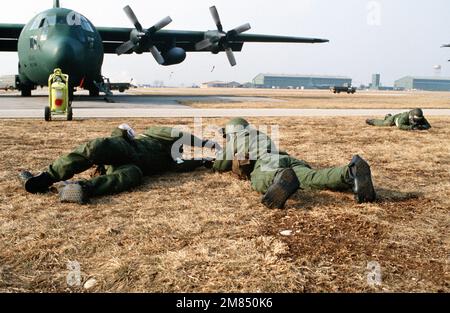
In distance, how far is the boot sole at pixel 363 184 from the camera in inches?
175

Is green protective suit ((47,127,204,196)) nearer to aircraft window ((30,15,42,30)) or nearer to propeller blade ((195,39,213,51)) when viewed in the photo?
aircraft window ((30,15,42,30))

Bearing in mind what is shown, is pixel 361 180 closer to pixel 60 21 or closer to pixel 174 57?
pixel 60 21

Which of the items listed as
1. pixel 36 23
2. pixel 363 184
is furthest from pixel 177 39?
pixel 363 184

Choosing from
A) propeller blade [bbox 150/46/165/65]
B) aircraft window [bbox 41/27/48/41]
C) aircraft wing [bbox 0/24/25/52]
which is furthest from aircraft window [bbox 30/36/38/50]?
propeller blade [bbox 150/46/165/65]

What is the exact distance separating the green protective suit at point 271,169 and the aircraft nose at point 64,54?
14260 mm

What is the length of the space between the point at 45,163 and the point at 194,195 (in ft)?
10.4

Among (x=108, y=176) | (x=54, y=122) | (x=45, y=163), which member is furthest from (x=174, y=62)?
(x=108, y=176)

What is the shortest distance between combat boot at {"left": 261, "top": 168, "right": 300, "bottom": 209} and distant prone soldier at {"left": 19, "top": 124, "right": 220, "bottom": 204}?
1.93 m

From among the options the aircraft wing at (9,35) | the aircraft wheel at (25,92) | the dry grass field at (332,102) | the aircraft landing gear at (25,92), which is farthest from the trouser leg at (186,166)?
the aircraft wing at (9,35)

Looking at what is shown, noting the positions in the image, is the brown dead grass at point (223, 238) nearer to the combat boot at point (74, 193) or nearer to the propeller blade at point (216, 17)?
the combat boot at point (74, 193)

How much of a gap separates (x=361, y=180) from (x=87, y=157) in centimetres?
339

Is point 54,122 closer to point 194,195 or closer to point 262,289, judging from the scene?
point 194,195

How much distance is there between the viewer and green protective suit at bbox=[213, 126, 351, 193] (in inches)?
188

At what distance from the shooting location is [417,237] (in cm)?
374
